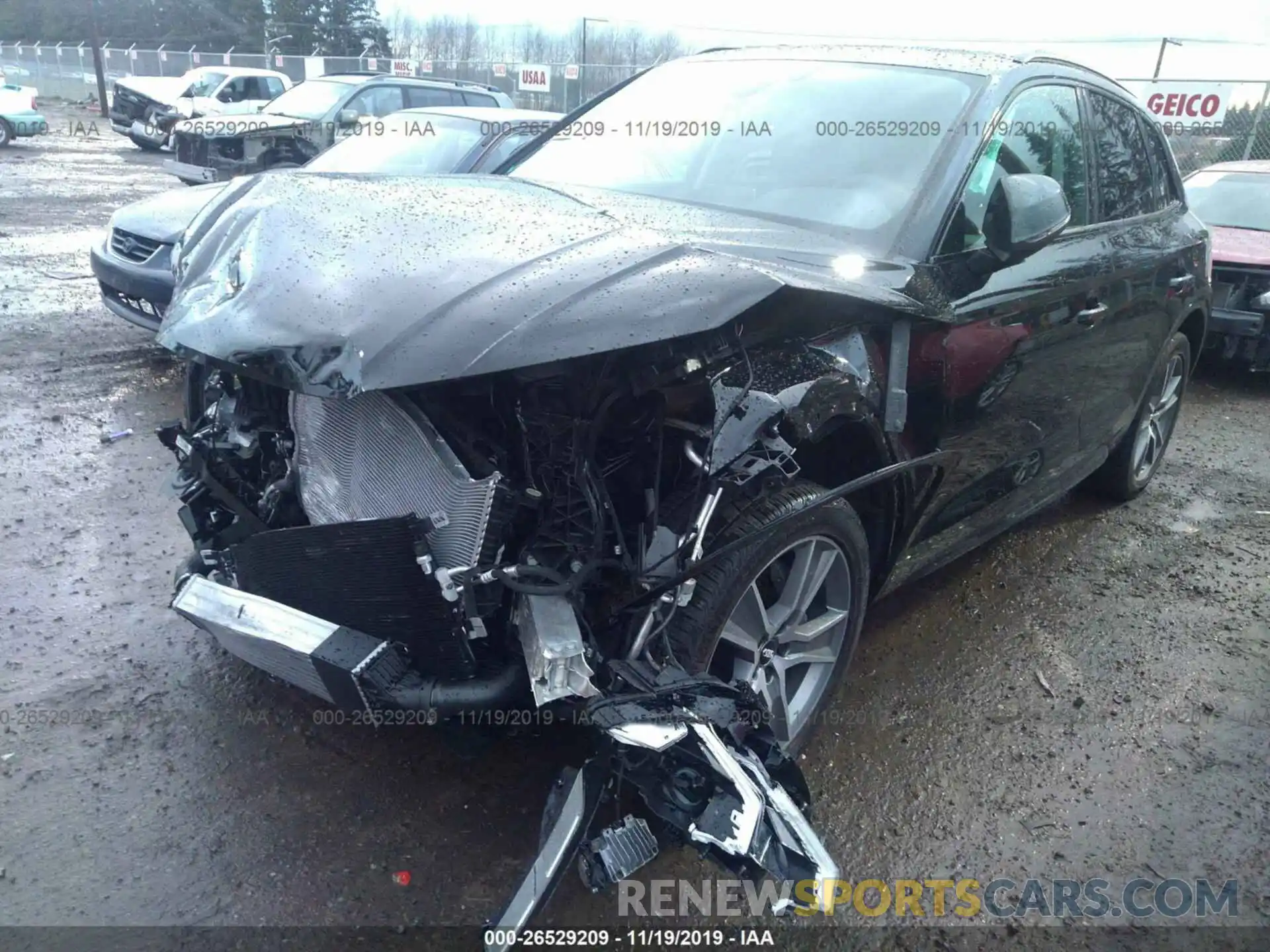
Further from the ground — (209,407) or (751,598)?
(209,407)

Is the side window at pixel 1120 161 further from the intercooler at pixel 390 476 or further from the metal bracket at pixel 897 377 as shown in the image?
the intercooler at pixel 390 476

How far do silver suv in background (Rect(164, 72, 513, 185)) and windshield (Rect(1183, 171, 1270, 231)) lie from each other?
7.67 metres

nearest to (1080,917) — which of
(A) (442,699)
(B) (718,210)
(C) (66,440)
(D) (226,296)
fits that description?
(A) (442,699)

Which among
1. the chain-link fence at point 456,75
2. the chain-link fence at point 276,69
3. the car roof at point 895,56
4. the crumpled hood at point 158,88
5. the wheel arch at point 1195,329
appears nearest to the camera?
the car roof at point 895,56

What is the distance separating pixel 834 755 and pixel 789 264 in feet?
4.89

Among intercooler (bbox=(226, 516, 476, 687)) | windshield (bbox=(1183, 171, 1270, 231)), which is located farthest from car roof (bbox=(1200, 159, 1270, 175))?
intercooler (bbox=(226, 516, 476, 687))

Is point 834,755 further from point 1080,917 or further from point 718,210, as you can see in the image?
point 718,210

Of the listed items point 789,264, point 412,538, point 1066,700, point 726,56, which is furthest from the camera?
point 726,56

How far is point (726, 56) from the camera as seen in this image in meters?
3.65

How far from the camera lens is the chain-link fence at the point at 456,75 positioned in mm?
14570

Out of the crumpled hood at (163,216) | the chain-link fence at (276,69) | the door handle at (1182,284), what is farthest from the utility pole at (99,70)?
the door handle at (1182,284)

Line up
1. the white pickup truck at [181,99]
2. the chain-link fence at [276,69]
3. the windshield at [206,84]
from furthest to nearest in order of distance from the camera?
1. the windshield at [206,84]
2. the chain-link fence at [276,69]
3. the white pickup truck at [181,99]

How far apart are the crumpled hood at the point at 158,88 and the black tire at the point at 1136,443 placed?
20753 millimetres

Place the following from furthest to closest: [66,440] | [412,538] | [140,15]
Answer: [140,15]
[66,440]
[412,538]
